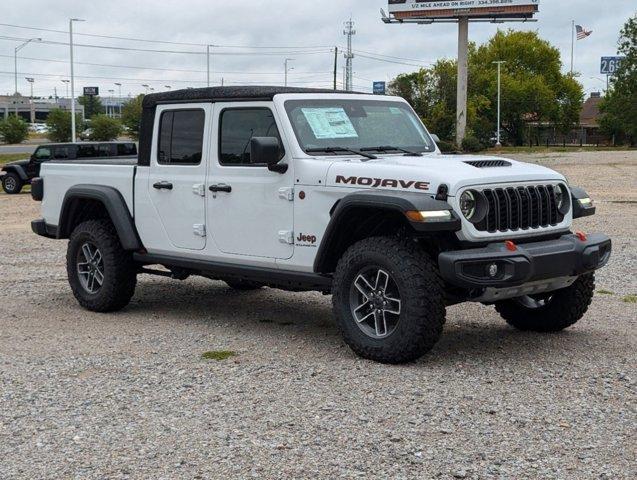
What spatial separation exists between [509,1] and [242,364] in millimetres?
65420

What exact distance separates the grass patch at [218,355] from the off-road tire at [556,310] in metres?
Result: 2.35

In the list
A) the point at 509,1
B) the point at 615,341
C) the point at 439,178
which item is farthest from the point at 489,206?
the point at 509,1

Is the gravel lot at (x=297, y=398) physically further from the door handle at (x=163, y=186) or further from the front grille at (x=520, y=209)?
the door handle at (x=163, y=186)

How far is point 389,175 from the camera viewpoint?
6.57m

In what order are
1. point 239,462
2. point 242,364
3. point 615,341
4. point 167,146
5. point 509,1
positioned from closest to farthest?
point 239,462, point 242,364, point 615,341, point 167,146, point 509,1

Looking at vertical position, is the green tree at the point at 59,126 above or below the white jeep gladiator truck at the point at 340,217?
above

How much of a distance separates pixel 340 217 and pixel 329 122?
113cm

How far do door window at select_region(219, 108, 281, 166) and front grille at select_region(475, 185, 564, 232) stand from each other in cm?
185

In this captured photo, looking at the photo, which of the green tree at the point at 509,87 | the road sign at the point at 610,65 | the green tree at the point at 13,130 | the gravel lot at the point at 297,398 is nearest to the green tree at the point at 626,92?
the road sign at the point at 610,65

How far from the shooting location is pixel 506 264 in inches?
246

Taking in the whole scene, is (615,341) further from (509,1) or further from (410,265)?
(509,1)

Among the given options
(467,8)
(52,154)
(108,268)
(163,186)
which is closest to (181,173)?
(163,186)

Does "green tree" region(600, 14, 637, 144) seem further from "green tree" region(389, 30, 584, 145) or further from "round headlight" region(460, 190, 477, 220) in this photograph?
"round headlight" region(460, 190, 477, 220)

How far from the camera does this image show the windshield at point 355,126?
737 cm
